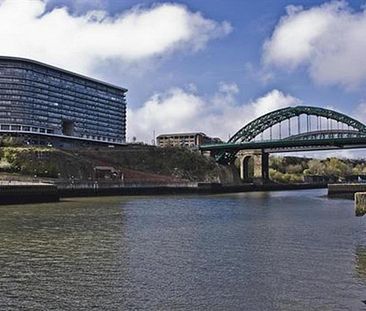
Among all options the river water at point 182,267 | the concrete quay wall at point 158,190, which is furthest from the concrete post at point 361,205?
the concrete quay wall at point 158,190

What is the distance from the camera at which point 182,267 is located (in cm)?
2295

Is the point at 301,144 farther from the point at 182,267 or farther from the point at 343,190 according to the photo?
the point at 182,267

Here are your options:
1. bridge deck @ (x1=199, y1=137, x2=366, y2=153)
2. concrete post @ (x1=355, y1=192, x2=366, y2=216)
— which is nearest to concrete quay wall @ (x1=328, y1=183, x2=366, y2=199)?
bridge deck @ (x1=199, y1=137, x2=366, y2=153)

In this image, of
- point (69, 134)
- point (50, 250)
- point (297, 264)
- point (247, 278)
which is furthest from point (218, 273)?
point (69, 134)

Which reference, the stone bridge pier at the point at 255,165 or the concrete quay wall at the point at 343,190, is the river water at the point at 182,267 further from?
the stone bridge pier at the point at 255,165

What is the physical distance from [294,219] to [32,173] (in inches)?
2831

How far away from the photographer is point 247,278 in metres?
20.7

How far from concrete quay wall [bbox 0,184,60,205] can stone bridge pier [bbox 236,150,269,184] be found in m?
93.6

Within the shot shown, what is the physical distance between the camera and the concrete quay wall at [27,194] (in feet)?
222

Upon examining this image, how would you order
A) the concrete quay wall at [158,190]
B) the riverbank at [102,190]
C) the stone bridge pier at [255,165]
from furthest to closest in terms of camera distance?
the stone bridge pier at [255,165] → the concrete quay wall at [158,190] → the riverbank at [102,190]

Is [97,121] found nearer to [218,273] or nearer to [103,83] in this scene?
[103,83]

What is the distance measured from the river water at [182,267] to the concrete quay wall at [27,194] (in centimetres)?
3008

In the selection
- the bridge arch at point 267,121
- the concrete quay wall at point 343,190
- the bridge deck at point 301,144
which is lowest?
the concrete quay wall at point 343,190

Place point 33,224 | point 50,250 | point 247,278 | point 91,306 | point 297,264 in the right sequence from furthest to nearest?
point 33,224, point 50,250, point 297,264, point 247,278, point 91,306
